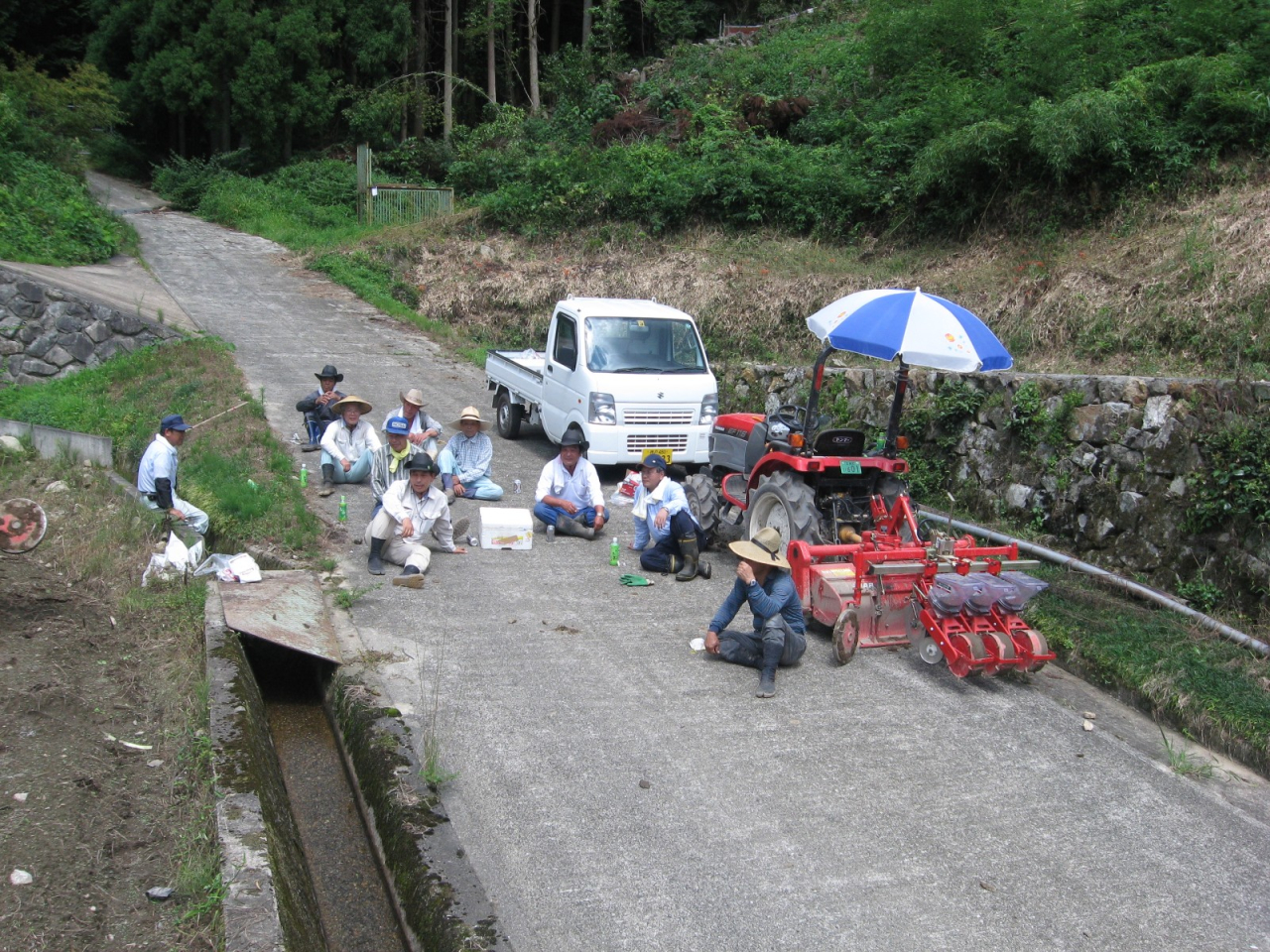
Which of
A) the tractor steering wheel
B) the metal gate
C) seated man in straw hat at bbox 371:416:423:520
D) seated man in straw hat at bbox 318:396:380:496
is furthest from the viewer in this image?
the metal gate

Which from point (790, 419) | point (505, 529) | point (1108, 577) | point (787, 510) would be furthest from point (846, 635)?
point (505, 529)

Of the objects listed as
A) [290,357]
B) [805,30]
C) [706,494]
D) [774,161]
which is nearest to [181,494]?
[706,494]

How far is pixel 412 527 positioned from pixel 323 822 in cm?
378

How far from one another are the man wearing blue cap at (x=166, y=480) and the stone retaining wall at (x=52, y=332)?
933cm

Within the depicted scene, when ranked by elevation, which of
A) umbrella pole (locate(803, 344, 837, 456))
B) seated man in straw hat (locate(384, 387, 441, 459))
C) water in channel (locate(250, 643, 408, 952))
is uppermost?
umbrella pole (locate(803, 344, 837, 456))

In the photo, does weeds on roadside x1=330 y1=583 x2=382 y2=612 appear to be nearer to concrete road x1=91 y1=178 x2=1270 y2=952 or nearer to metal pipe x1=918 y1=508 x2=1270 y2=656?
concrete road x1=91 y1=178 x2=1270 y2=952

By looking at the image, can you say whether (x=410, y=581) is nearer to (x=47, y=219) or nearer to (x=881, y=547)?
(x=881, y=547)

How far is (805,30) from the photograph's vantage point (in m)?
32.3

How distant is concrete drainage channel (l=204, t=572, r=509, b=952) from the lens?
4.68 metres

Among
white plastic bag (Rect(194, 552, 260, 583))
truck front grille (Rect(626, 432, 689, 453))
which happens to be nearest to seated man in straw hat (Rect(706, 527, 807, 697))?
white plastic bag (Rect(194, 552, 260, 583))

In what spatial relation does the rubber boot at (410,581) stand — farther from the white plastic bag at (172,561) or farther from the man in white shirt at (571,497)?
the man in white shirt at (571,497)

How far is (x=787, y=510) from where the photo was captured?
8727 mm

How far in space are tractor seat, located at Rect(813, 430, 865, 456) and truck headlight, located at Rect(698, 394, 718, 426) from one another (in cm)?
392

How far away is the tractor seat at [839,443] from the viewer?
909 cm
